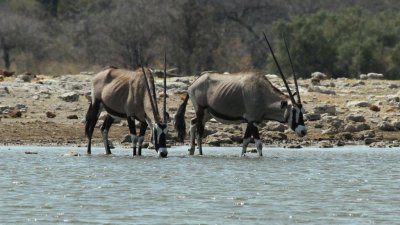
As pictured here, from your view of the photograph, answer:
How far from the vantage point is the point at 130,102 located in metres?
18.6

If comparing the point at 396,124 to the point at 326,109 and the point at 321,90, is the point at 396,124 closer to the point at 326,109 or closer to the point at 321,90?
the point at 326,109

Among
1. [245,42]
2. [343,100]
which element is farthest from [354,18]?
[343,100]

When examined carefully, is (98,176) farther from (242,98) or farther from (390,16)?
(390,16)

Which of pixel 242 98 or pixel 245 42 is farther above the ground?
pixel 245 42

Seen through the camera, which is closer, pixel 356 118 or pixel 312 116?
pixel 312 116

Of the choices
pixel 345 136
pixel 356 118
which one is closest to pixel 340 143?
pixel 345 136

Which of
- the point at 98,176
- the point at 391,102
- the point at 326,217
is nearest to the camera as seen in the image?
the point at 326,217

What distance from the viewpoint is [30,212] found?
10516 mm

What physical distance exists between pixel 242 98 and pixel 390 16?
93.3 ft

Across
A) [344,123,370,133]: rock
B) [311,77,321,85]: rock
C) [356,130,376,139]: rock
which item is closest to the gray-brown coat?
[356,130,376,139]: rock

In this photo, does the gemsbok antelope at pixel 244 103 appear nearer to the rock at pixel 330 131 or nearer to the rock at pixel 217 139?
the rock at pixel 217 139

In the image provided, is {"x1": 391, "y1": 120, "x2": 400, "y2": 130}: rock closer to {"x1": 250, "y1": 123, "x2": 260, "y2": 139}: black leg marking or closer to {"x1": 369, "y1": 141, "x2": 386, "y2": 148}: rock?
{"x1": 369, "y1": 141, "x2": 386, "y2": 148}: rock

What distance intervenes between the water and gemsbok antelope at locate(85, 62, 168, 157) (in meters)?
0.48

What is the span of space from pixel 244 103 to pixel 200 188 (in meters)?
6.21
